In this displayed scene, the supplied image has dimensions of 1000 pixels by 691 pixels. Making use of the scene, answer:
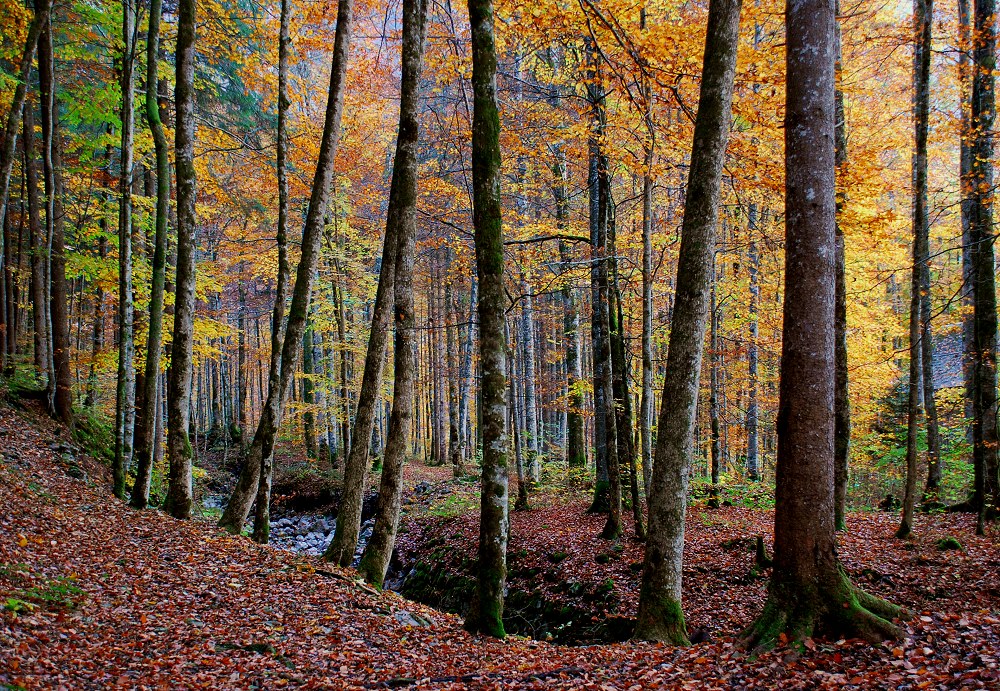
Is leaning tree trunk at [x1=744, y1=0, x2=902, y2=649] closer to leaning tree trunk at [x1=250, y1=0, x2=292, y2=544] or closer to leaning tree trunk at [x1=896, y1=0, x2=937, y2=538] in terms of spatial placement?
leaning tree trunk at [x1=896, y1=0, x2=937, y2=538]

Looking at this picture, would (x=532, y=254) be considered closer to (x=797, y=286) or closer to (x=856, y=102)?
(x=797, y=286)

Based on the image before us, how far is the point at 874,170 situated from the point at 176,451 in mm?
12453

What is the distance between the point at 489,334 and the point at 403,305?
2.54 metres

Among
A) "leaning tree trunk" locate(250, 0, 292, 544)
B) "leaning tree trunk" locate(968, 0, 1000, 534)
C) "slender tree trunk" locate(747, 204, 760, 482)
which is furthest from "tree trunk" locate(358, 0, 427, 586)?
"slender tree trunk" locate(747, 204, 760, 482)

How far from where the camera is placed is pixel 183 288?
973cm

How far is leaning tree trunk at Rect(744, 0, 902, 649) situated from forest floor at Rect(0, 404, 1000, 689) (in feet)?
0.94

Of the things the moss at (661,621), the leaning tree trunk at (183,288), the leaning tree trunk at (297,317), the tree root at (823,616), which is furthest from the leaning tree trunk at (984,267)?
the leaning tree trunk at (183,288)

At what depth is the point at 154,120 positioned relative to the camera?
10.1 meters

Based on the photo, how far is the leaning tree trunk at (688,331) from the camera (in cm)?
578

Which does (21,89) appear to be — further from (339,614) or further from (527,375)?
(527,375)

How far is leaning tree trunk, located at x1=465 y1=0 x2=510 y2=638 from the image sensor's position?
6.16 m

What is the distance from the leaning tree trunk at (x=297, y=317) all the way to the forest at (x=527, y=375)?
0.18 ft

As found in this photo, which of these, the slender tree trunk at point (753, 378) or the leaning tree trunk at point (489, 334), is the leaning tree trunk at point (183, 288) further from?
the slender tree trunk at point (753, 378)

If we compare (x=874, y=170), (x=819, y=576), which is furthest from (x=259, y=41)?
(x=819, y=576)
